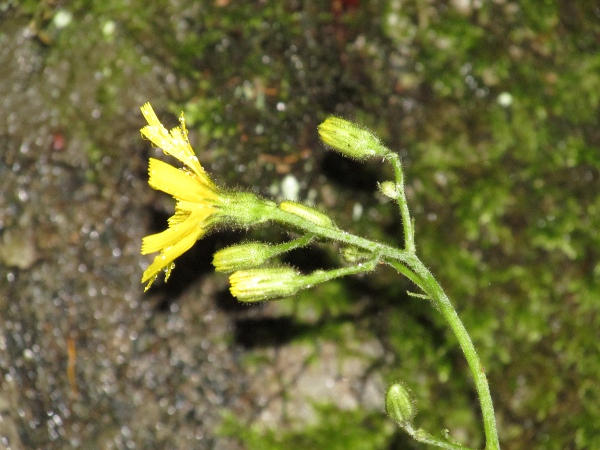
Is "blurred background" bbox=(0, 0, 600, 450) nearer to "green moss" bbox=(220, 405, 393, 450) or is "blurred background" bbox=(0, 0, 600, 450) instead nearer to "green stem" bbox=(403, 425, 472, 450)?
"green moss" bbox=(220, 405, 393, 450)

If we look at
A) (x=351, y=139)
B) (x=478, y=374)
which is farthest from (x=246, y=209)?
(x=478, y=374)

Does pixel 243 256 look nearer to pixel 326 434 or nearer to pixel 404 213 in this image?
pixel 404 213

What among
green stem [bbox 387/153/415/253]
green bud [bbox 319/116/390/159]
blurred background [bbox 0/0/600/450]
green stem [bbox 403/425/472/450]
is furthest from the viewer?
blurred background [bbox 0/0/600/450]

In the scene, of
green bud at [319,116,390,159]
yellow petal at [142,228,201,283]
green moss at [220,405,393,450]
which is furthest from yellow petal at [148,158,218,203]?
green moss at [220,405,393,450]

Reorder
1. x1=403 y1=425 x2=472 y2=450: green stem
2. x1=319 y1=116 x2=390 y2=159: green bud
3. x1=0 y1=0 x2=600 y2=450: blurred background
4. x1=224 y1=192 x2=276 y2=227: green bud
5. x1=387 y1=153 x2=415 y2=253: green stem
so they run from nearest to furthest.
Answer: x1=403 y1=425 x2=472 y2=450: green stem, x1=387 y1=153 x2=415 y2=253: green stem, x1=224 y1=192 x2=276 y2=227: green bud, x1=319 y1=116 x2=390 y2=159: green bud, x1=0 y1=0 x2=600 y2=450: blurred background

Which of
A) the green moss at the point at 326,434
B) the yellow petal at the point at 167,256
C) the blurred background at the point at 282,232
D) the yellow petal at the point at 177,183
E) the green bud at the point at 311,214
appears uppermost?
the yellow petal at the point at 177,183

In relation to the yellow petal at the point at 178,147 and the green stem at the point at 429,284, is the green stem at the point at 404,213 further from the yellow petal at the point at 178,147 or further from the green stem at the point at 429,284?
the yellow petal at the point at 178,147

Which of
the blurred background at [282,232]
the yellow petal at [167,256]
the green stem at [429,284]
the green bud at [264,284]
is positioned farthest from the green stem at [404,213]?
the blurred background at [282,232]
